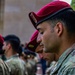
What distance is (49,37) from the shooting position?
225 centimetres

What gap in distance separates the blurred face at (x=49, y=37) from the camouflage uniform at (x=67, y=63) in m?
0.12

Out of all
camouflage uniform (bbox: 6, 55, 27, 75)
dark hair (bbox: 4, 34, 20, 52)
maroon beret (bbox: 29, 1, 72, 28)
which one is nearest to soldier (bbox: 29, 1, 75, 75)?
maroon beret (bbox: 29, 1, 72, 28)

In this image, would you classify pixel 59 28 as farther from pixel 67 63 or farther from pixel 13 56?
pixel 13 56

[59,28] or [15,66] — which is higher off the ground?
[59,28]

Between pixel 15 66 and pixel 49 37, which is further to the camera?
pixel 15 66

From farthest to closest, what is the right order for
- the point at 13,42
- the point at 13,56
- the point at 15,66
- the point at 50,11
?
the point at 13,42
the point at 13,56
the point at 15,66
the point at 50,11

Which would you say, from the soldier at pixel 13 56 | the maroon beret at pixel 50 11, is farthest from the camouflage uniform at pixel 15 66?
the maroon beret at pixel 50 11

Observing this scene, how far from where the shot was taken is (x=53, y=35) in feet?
7.31

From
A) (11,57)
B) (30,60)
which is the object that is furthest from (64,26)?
(30,60)

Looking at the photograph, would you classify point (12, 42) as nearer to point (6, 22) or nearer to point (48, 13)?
point (48, 13)

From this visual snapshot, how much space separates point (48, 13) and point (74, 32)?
0.77 feet

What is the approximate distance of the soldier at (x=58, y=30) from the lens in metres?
2.12

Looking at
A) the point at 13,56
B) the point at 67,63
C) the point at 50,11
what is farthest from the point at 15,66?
the point at 67,63

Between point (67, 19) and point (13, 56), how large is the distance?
9.33 feet
